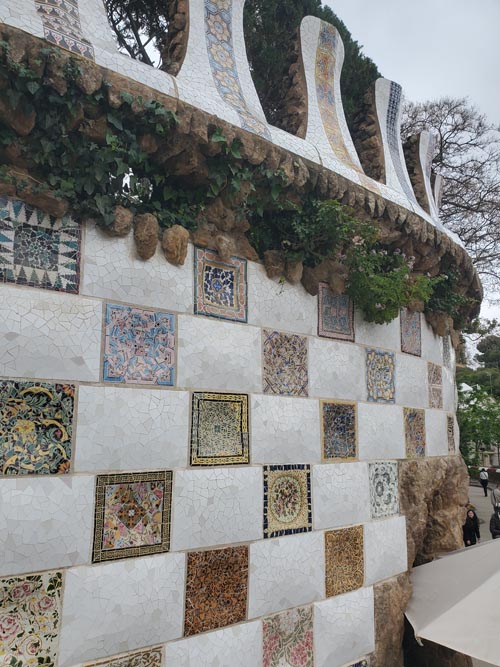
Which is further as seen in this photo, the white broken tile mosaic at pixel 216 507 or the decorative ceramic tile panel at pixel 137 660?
the white broken tile mosaic at pixel 216 507

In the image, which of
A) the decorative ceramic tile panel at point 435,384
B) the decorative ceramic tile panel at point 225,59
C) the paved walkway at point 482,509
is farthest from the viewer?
the paved walkway at point 482,509

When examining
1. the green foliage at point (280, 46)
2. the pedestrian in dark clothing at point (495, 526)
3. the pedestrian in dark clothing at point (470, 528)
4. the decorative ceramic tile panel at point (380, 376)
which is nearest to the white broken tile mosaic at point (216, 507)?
the decorative ceramic tile panel at point (380, 376)

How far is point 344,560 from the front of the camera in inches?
150

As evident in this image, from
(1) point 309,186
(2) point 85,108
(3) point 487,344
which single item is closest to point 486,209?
(1) point 309,186

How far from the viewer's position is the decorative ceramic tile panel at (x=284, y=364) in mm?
3580

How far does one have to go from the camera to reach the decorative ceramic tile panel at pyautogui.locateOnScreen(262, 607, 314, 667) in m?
3.27

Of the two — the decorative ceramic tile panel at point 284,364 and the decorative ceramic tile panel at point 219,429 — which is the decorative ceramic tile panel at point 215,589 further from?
the decorative ceramic tile panel at point 284,364

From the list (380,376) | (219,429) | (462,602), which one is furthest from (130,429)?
(462,602)

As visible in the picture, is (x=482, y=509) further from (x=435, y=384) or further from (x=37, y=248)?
(x=37, y=248)

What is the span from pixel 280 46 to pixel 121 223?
4473mm

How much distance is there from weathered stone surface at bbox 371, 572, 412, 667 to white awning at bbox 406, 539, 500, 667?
0.12 metres

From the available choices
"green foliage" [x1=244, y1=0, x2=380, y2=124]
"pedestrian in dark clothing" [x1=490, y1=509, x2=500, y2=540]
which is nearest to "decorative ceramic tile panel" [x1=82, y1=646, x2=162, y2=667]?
"green foliage" [x1=244, y1=0, x2=380, y2=124]

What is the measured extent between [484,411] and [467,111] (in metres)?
7.26

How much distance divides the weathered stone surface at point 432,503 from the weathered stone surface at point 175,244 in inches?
101
